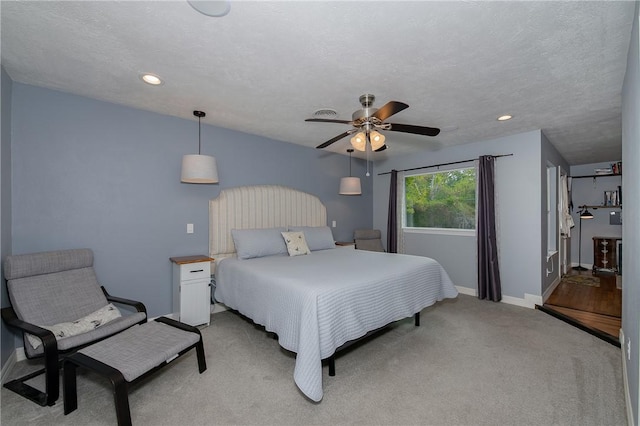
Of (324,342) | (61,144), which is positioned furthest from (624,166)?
(61,144)

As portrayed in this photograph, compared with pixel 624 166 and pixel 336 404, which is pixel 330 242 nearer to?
pixel 336 404

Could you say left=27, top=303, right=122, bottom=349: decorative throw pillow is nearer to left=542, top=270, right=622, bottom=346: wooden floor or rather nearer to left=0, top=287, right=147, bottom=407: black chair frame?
left=0, top=287, right=147, bottom=407: black chair frame

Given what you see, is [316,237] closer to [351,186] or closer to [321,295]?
[351,186]

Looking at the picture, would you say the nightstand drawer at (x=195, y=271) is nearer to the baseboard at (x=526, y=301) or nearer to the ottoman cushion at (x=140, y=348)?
the ottoman cushion at (x=140, y=348)

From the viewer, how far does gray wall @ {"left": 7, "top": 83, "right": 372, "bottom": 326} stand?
270 cm

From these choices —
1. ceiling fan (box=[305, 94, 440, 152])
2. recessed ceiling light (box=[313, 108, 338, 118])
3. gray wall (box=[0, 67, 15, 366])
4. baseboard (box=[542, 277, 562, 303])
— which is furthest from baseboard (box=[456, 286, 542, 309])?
gray wall (box=[0, 67, 15, 366])

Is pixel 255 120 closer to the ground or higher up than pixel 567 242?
higher up

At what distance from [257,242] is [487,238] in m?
3.41

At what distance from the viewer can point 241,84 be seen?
2.63 metres

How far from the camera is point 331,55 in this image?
2131mm

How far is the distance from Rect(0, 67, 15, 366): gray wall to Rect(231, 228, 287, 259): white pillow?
2076 millimetres

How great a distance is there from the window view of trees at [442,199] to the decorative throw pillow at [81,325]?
4928mm

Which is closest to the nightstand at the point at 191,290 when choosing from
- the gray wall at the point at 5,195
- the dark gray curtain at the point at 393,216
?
the gray wall at the point at 5,195

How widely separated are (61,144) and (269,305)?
8.51 ft
